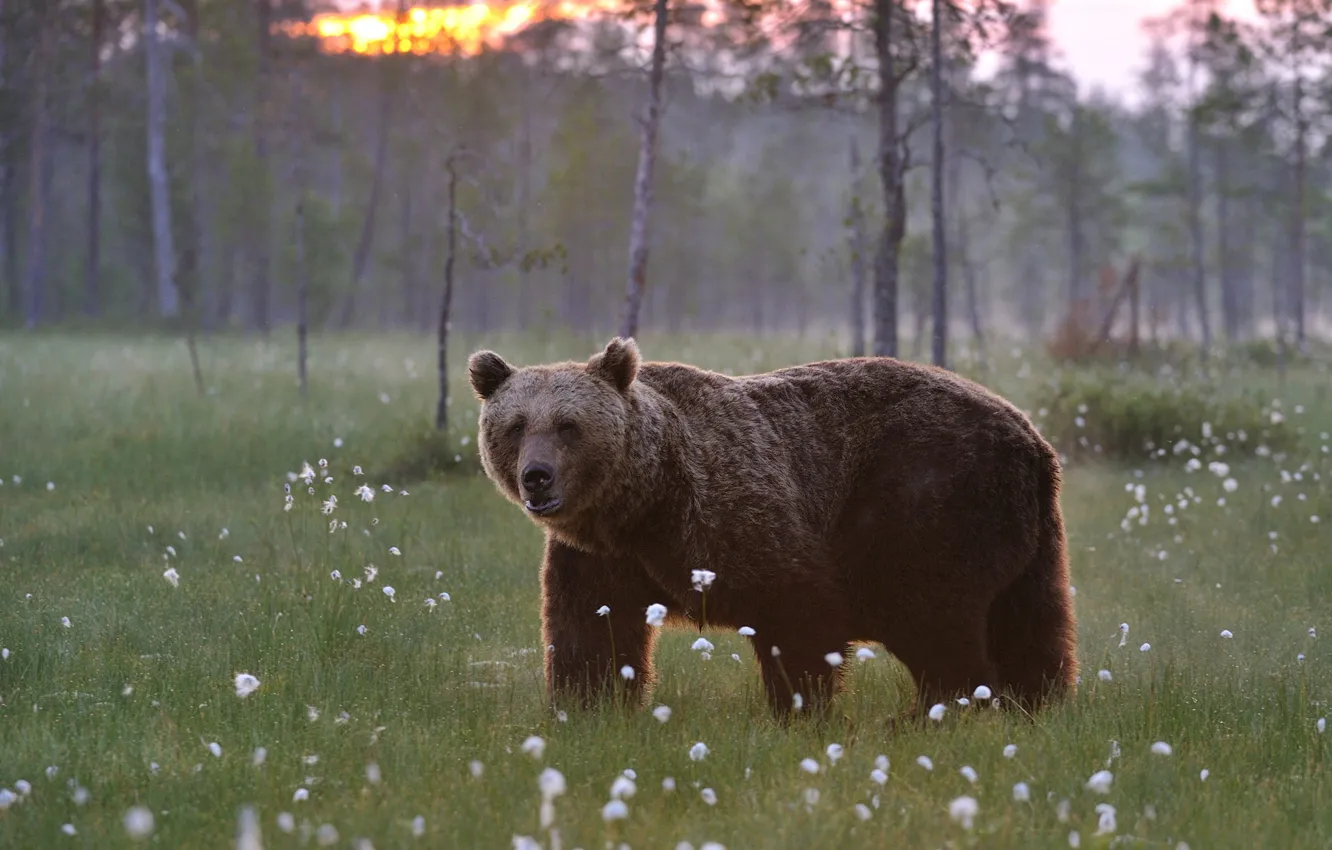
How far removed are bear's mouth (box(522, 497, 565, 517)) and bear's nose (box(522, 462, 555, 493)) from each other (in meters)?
0.07

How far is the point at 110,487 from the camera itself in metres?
11.9

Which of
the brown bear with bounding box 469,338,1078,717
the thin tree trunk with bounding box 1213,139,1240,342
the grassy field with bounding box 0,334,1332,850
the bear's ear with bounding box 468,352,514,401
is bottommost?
the grassy field with bounding box 0,334,1332,850

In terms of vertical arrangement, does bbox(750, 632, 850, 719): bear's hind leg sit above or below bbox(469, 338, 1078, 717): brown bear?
below

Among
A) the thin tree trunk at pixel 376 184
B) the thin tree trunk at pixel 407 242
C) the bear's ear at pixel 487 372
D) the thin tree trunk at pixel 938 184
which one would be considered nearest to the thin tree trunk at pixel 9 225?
the thin tree trunk at pixel 376 184

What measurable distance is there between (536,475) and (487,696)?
139 centimetres

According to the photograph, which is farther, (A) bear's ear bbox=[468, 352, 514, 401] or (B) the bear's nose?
(A) bear's ear bbox=[468, 352, 514, 401]

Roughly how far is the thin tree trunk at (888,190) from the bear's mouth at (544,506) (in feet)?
32.3

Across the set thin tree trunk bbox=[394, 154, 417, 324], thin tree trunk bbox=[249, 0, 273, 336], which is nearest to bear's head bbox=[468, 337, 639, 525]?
thin tree trunk bbox=[249, 0, 273, 336]

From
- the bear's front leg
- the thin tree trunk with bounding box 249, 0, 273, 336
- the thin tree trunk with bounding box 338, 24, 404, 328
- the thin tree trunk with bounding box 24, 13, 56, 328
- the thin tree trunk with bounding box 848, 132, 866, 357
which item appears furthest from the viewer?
the thin tree trunk with bounding box 338, 24, 404, 328

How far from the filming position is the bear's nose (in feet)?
18.1

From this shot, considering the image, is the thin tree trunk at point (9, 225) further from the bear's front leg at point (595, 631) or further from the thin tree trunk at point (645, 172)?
the bear's front leg at point (595, 631)

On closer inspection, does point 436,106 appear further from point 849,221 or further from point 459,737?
point 459,737

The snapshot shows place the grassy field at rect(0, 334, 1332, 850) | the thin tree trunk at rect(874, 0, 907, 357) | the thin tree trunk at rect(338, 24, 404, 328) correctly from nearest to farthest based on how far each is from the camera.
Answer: the grassy field at rect(0, 334, 1332, 850) < the thin tree trunk at rect(874, 0, 907, 357) < the thin tree trunk at rect(338, 24, 404, 328)

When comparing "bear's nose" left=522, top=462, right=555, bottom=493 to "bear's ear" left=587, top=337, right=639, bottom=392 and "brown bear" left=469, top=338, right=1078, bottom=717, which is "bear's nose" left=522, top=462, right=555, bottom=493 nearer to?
"brown bear" left=469, top=338, right=1078, bottom=717
